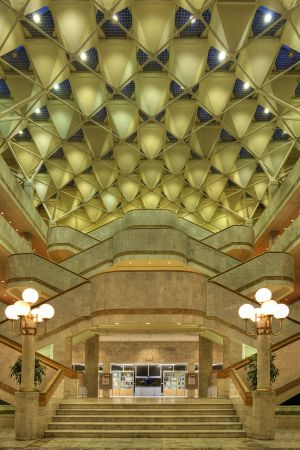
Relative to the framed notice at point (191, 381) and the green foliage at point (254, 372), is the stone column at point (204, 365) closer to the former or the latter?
the framed notice at point (191, 381)

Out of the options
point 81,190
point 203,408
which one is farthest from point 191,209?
point 203,408

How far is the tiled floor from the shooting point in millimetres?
11344

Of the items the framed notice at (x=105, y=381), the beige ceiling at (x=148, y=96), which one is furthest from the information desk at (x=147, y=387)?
the beige ceiling at (x=148, y=96)

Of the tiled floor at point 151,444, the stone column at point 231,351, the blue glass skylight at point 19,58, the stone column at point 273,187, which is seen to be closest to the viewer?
the tiled floor at point 151,444

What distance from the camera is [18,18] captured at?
67.4 feet

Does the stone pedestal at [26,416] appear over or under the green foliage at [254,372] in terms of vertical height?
under

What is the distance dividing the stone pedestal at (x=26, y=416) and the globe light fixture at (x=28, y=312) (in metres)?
1.51

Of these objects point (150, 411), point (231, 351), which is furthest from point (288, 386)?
point (231, 351)

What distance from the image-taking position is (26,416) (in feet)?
40.6

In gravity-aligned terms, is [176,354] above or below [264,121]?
below

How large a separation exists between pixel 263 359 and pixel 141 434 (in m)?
3.70

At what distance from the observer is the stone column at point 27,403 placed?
12.3 metres

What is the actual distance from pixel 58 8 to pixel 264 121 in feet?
55.6

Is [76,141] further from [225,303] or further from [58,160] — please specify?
[225,303]
